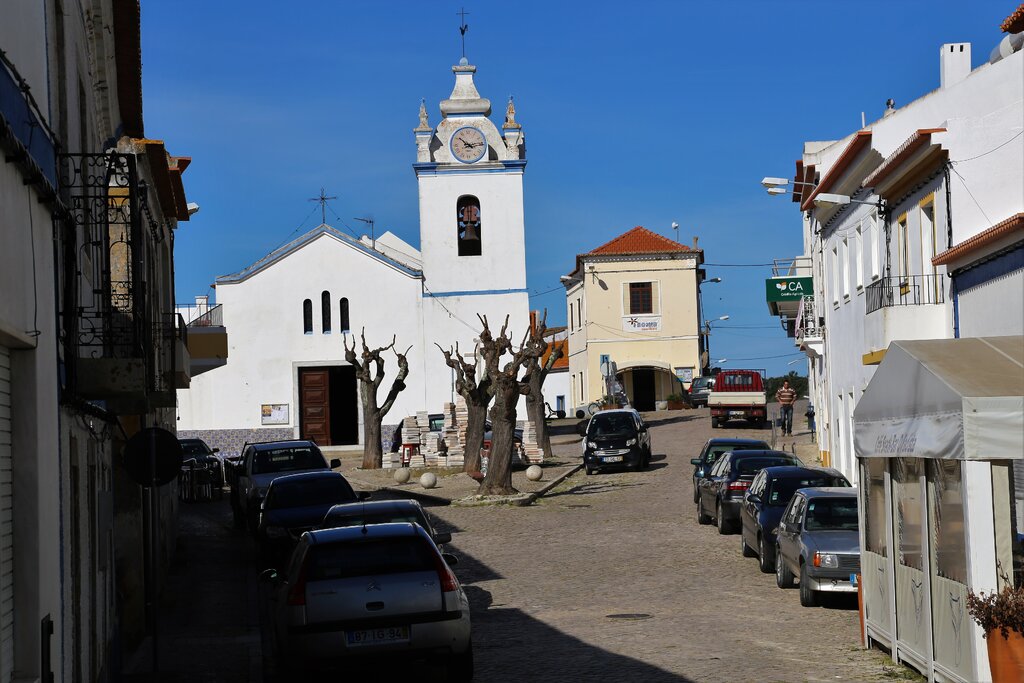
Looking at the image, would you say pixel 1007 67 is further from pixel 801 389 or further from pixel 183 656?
pixel 801 389

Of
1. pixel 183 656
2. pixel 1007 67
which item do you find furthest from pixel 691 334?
pixel 183 656

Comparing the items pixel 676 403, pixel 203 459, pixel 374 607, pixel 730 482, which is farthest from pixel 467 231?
pixel 374 607

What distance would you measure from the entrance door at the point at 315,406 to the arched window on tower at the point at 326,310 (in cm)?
194

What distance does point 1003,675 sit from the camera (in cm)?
945

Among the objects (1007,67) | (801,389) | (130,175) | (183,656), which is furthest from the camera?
(801,389)

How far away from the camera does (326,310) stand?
194ft

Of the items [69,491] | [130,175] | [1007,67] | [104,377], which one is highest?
[1007,67]

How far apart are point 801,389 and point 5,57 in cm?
10019

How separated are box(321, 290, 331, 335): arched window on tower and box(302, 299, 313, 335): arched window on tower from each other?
0.51 meters

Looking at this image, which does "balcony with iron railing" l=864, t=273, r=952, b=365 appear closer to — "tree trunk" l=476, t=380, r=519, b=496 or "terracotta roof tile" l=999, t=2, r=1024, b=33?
"terracotta roof tile" l=999, t=2, r=1024, b=33

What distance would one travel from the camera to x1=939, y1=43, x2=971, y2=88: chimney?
1149 inches

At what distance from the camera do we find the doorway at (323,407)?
191ft

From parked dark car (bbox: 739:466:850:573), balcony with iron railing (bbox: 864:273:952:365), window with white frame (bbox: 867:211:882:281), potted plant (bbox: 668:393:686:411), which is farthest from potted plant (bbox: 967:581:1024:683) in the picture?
potted plant (bbox: 668:393:686:411)

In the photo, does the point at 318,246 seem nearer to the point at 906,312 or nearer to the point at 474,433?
the point at 474,433
